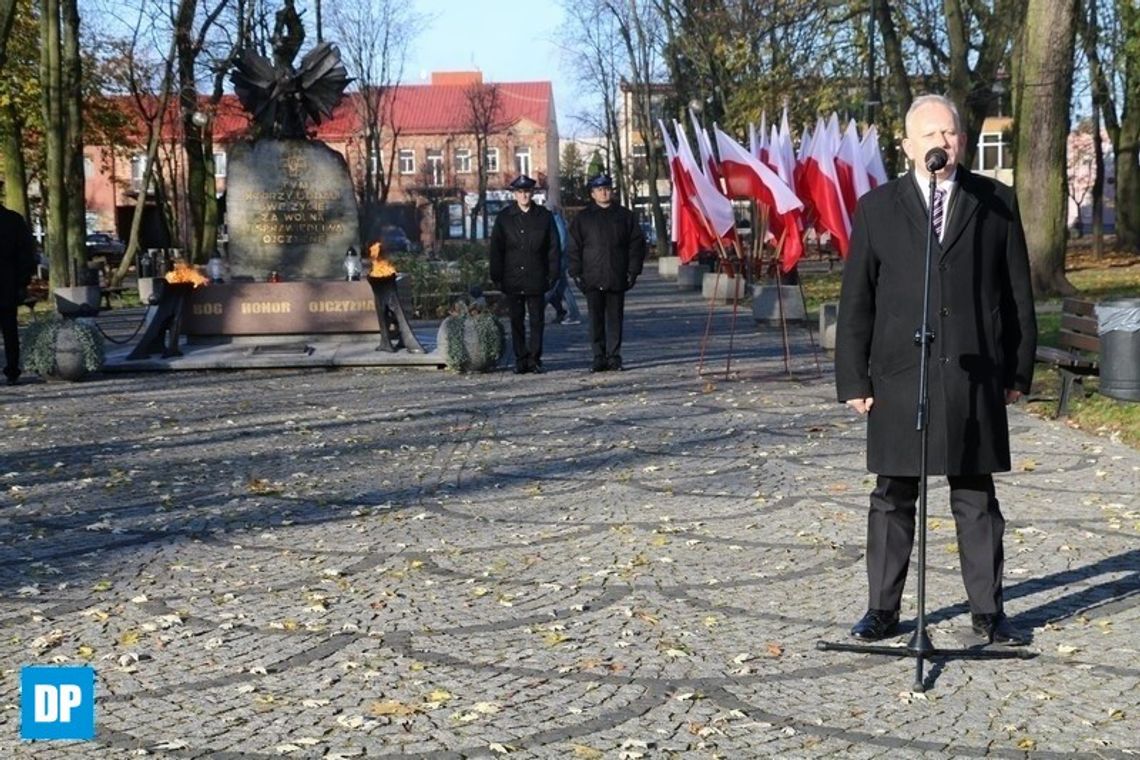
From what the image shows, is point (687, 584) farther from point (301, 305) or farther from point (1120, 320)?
point (301, 305)

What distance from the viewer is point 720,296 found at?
32594 mm

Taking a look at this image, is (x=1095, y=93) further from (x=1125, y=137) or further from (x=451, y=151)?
(x=451, y=151)

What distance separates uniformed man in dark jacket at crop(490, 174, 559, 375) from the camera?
57.7 ft

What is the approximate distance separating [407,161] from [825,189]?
9516cm

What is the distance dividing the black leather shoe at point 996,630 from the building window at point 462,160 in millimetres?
101001

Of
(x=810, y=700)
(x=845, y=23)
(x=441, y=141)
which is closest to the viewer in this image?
(x=810, y=700)

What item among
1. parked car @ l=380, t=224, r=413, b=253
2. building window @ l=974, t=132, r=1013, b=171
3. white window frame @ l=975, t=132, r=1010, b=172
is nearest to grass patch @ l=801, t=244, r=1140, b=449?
parked car @ l=380, t=224, r=413, b=253

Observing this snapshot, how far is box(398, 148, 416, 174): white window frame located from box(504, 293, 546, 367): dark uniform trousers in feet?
301

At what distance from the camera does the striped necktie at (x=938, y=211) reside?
6234 mm

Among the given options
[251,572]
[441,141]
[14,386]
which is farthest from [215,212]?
[441,141]

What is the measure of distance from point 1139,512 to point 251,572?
A: 14.7 ft

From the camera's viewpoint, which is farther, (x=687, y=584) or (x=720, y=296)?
(x=720, y=296)

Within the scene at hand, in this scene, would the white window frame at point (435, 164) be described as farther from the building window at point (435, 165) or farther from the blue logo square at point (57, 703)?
the blue logo square at point (57, 703)

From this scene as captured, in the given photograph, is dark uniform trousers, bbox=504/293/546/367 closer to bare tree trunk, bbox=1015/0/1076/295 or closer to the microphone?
bare tree trunk, bbox=1015/0/1076/295
